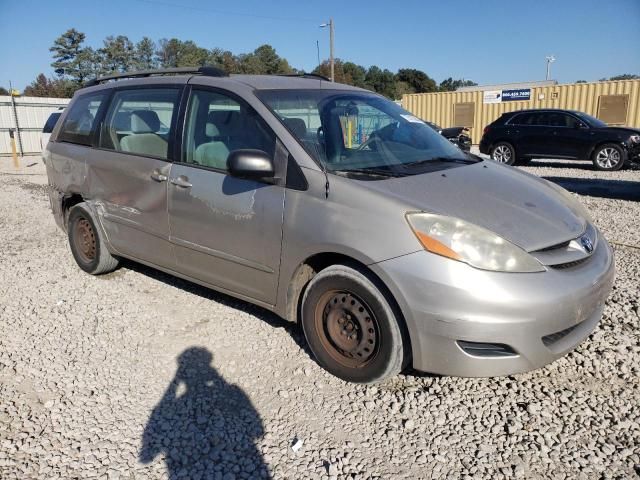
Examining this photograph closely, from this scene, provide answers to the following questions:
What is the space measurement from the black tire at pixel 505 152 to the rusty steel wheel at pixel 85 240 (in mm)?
12377

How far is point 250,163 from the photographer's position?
3043mm

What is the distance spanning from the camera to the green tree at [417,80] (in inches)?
3135

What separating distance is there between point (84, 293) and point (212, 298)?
1.22m

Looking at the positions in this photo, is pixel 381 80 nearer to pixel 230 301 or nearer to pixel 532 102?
pixel 532 102

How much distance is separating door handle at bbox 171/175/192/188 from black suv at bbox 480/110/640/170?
12.7 m

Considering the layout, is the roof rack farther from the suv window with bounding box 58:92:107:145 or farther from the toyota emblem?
the toyota emblem

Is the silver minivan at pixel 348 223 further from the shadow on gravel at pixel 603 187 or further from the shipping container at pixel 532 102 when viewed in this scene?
the shipping container at pixel 532 102

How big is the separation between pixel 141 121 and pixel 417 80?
3208 inches

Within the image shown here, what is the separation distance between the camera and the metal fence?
2016cm

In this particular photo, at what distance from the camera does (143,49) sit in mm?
70000

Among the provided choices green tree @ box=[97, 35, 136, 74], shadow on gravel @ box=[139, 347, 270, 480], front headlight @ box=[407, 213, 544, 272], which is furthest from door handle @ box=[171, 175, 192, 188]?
green tree @ box=[97, 35, 136, 74]

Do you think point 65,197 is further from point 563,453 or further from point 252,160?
point 563,453

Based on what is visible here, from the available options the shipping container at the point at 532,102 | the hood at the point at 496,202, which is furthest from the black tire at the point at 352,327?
the shipping container at the point at 532,102

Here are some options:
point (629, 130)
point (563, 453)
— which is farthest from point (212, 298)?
point (629, 130)
